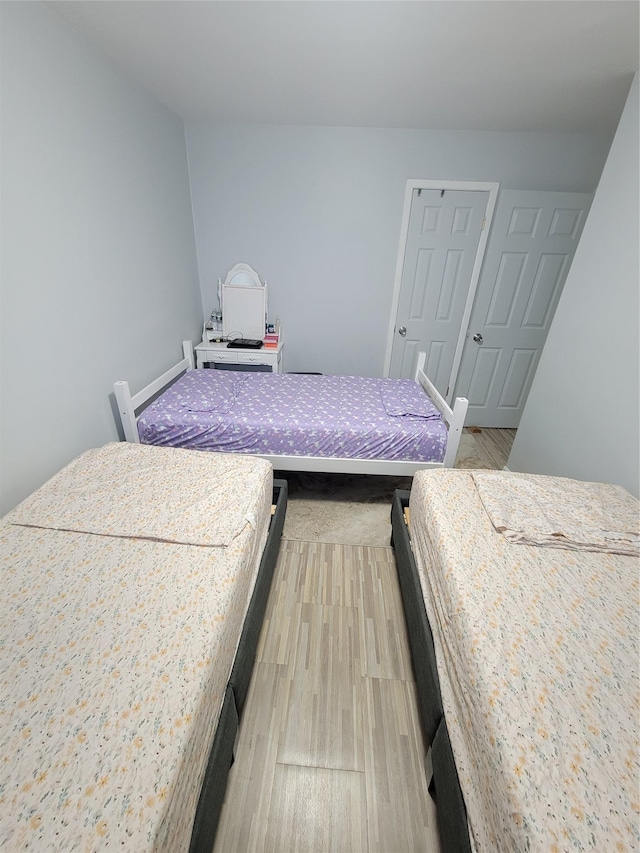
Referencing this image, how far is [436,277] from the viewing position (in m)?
3.24

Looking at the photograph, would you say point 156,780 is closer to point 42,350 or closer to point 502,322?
point 42,350

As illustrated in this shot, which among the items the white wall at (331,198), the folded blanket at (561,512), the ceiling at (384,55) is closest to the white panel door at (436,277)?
the white wall at (331,198)

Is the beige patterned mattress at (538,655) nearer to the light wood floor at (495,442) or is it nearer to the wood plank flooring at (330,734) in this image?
the wood plank flooring at (330,734)

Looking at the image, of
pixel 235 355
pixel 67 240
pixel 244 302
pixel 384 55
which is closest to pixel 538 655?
pixel 67 240

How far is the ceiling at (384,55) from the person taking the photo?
1439 mm

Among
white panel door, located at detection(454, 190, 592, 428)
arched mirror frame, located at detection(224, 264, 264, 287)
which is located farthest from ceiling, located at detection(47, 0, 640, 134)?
arched mirror frame, located at detection(224, 264, 264, 287)

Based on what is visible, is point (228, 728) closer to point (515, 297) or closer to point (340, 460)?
point (340, 460)

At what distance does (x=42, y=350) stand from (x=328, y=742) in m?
2.00

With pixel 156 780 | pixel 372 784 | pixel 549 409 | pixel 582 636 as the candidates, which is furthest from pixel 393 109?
pixel 372 784

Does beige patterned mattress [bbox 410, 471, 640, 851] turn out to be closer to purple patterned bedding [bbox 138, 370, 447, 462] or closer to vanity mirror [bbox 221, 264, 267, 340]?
purple patterned bedding [bbox 138, 370, 447, 462]

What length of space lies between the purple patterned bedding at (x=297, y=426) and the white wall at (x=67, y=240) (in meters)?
0.39

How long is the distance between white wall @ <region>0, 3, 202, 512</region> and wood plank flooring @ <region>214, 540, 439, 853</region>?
4.48 feet

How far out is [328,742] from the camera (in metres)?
1.26

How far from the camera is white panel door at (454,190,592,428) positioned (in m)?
2.90
